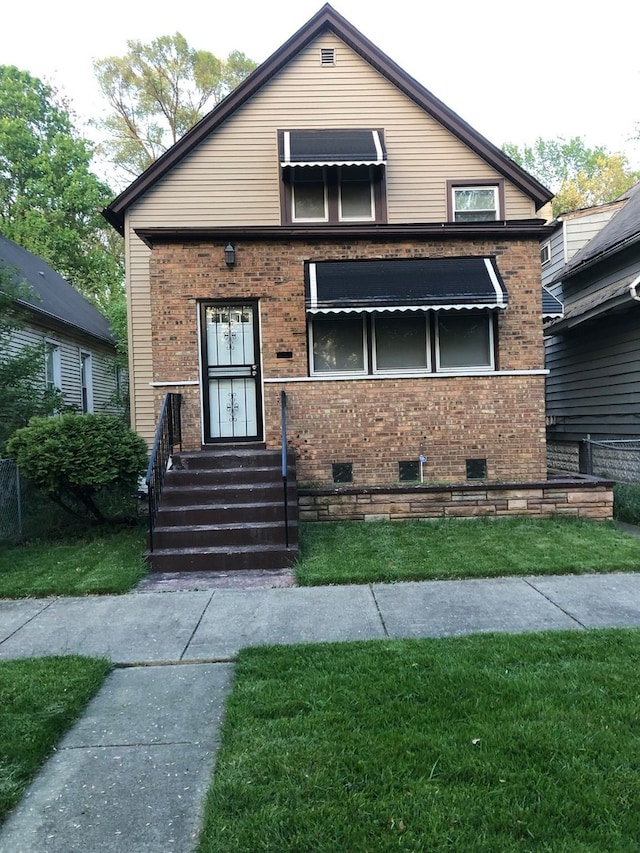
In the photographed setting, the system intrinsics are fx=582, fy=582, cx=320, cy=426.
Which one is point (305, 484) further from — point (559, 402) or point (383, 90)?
point (559, 402)

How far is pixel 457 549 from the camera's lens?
6684 mm

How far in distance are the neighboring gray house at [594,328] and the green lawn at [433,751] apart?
302 inches

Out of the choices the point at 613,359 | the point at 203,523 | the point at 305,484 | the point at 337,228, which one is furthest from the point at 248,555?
the point at 613,359

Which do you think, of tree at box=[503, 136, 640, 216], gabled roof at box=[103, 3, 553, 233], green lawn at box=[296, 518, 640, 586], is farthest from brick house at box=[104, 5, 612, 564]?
tree at box=[503, 136, 640, 216]

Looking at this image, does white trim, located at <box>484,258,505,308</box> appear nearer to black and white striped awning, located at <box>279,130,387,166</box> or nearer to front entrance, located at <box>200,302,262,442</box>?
black and white striped awning, located at <box>279,130,387,166</box>

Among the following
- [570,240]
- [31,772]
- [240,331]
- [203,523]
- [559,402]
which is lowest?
[31,772]

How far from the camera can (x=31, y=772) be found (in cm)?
284

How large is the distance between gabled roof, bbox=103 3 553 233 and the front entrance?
3.70m

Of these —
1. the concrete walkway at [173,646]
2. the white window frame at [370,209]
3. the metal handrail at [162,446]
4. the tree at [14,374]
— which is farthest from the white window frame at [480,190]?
the tree at [14,374]

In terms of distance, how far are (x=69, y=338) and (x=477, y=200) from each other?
40.2 ft

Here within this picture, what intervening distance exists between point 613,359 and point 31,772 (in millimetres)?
11989

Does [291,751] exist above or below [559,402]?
below

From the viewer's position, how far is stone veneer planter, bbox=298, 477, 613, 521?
26.3 feet

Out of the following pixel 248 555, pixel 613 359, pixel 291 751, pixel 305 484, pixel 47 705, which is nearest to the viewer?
pixel 291 751
